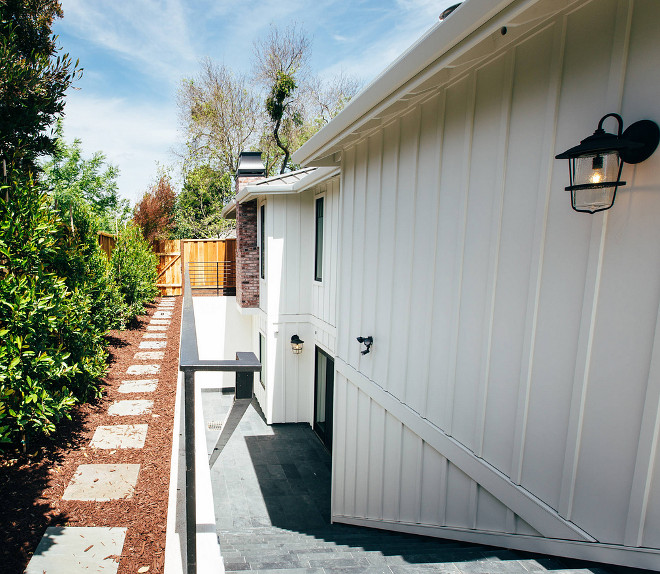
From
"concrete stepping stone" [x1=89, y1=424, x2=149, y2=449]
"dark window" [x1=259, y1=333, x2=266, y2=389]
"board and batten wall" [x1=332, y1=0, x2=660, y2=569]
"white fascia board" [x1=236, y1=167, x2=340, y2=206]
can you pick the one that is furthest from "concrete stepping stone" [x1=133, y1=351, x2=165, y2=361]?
"board and batten wall" [x1=332, y1=0, x2=660, y2=569]

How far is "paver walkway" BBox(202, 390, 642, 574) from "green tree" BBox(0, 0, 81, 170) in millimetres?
4035

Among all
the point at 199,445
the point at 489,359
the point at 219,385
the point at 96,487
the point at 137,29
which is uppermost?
the point at 137,29

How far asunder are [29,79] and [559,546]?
629 centimetres

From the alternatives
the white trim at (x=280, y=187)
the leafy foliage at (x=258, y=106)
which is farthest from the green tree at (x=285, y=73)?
the white trim at (x=280, y=187)

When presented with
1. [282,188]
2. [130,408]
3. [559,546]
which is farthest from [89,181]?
[559,546]

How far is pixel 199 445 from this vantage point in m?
3.29

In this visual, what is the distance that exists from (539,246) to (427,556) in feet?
7.18

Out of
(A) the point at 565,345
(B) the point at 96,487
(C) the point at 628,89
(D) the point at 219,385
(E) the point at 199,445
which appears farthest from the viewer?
(D) the point at 219,385

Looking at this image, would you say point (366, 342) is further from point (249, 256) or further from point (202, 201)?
point (202, 201)

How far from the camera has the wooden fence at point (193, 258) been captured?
17625mm

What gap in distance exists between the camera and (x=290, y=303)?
9.63 m

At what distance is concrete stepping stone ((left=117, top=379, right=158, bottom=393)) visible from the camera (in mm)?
6281

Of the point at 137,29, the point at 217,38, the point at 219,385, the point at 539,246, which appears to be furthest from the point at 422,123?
the point at 217,38

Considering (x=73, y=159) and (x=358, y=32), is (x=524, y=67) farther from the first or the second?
(x=73, y=159)
